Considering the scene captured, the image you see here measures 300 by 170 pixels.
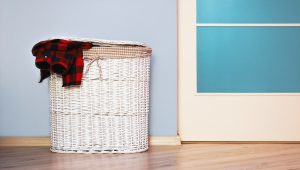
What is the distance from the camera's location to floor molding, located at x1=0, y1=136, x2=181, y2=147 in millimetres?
2404

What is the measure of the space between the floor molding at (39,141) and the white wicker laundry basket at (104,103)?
0.20m

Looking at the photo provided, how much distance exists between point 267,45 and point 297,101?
0.33 m

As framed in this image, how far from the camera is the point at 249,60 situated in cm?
249

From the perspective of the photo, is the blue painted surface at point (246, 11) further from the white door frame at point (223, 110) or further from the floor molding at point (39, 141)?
the floor molding at point (39, 141)

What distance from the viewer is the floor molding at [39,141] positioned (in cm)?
240

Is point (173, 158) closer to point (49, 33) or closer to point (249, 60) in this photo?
point (249, 60)

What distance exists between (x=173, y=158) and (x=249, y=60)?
0.75 meters

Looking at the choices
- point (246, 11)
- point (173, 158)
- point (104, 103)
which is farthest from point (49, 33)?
point (246, 11)

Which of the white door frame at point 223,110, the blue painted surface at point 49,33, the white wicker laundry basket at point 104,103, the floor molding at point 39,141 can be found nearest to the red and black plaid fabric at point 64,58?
the white wicker laundry basket at point 104,103

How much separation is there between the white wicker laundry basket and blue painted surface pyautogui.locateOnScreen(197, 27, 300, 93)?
407mm

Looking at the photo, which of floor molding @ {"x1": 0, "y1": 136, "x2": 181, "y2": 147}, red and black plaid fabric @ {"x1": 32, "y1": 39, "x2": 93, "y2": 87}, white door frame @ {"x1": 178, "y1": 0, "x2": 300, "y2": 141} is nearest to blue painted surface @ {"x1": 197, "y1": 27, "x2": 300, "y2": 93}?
white door frame @ {"x1": 178, "y1": 0, "x2": 300, "y2": 141}

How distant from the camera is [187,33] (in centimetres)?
248

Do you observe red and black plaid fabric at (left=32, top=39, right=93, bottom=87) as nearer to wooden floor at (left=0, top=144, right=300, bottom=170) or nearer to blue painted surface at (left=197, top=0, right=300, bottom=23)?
wooden floor at (left=0, top=144, right=300, bottom=170)

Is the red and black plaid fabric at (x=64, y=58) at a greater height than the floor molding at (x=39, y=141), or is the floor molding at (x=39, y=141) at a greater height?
the red and black plaid fabric at (x=64, y=58)
